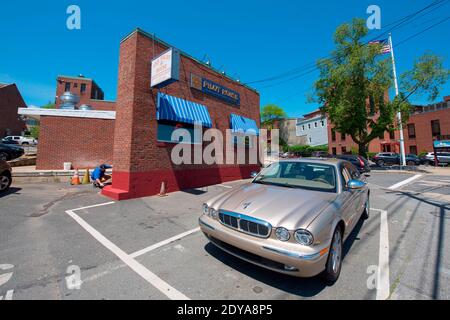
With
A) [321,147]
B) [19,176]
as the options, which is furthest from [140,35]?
[321,147]

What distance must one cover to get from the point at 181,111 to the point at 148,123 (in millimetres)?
1698

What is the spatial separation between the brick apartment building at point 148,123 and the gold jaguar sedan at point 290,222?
5.41 meters

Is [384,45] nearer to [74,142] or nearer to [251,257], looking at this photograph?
[251,257]

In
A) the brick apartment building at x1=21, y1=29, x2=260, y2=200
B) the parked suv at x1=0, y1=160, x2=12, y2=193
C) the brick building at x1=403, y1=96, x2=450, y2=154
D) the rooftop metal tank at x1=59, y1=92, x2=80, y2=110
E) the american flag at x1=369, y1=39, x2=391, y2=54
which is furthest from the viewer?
the brick building at x1=403, y1=96, x2=450, y2=154

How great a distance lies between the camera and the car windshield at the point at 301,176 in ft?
11.3

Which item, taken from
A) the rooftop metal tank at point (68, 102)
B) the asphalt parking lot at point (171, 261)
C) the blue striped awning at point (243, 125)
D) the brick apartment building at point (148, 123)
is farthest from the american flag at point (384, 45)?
the rooftop metal tank at point (68, 102)

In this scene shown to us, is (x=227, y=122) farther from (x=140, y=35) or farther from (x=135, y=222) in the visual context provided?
(x=135, y=222)

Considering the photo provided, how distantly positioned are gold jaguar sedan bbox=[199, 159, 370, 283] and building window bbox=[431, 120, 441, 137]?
39.7 metres

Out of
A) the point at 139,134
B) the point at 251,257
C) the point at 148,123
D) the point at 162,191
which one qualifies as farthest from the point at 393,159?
the point at 251,257

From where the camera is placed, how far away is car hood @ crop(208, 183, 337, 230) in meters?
2.44

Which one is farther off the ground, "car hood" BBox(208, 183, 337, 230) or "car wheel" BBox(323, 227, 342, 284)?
"car hood" BBox(208, 183, 337, 230)

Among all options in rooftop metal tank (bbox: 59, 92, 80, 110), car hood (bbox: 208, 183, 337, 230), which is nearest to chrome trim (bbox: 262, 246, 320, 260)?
car hood (bbox: 208, 183, 337, 230)

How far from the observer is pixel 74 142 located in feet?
40.1

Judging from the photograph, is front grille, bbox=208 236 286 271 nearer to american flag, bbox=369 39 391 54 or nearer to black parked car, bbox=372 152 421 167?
american flag, bbox=369 39 391 54
